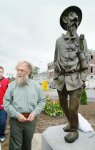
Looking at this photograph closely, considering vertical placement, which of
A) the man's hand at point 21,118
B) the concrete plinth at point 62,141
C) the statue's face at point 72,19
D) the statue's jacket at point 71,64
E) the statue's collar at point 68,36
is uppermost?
the statue's face at point 72,19

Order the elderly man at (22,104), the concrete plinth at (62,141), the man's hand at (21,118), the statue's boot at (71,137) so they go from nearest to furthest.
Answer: the man's hand at (21,118) < the elderly man at (22,104) < the concrete plinth at (62,141) < the statue's boot at (71,137)

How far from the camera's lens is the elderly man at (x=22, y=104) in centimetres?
494

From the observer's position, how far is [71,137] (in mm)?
5234

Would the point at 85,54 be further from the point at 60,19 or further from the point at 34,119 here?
the point at 34,119

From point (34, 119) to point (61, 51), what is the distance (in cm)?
117

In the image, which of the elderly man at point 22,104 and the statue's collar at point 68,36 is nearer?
the elderly man at point 22,104

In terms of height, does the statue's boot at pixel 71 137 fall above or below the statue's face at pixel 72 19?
below

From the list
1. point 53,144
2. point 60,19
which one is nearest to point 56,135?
point 53,144

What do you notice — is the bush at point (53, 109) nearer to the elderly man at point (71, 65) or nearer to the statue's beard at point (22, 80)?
the elderly man at point (71, 65)

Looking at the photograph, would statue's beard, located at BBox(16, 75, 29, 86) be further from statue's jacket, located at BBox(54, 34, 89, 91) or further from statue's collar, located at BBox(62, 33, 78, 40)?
statue's collar, located at BBox(62, 33, 78, 40)

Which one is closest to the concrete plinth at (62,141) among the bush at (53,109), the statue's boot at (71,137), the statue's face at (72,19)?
the statue's boot at (71,137)

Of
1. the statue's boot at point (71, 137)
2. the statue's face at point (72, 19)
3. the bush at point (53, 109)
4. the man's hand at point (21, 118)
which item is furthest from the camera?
the bush at point (53, 109)

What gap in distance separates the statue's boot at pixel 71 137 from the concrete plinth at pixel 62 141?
50 mm

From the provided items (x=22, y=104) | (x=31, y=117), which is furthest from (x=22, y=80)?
(x=31, y=117)
